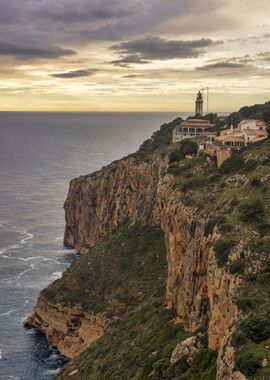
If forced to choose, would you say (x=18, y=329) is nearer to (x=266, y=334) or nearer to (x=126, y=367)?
(x=126, y=367)

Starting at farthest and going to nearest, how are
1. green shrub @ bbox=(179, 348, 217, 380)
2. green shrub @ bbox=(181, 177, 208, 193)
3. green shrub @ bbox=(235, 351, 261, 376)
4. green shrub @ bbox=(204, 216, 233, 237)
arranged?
green shrub @ bbox=(181, 177, 208, 193) < green shrub @ bbox=(204, 216, 233, 237) < green shrub @ bbox=(179, 348, 217, 380) < green shrub @ bbox=(235, 351, 261, 376)

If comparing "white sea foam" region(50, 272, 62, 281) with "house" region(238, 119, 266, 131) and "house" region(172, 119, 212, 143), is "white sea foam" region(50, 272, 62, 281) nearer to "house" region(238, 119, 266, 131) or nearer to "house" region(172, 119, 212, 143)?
"house" region(172, 119, 212, 143)

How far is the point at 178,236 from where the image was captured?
6038cm

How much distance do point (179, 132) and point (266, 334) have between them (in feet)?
278

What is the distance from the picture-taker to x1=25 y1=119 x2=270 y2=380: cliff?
40562 mm

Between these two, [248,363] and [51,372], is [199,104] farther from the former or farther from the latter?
[248,363]

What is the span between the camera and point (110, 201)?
12200 centimetres

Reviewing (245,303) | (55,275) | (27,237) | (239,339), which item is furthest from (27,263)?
(239,339)

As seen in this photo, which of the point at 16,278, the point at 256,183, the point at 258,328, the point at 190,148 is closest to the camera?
the point at 258,328

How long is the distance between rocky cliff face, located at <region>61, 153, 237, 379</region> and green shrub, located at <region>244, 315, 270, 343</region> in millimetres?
2442

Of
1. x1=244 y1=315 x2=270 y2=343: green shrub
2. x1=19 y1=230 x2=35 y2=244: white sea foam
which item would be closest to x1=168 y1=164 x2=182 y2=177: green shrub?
x1=244 y1=315 x2=270 y2=343: green shrub

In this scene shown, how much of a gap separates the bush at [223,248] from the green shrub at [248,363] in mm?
11038

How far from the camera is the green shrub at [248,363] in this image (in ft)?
109

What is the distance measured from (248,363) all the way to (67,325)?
55.8 m
